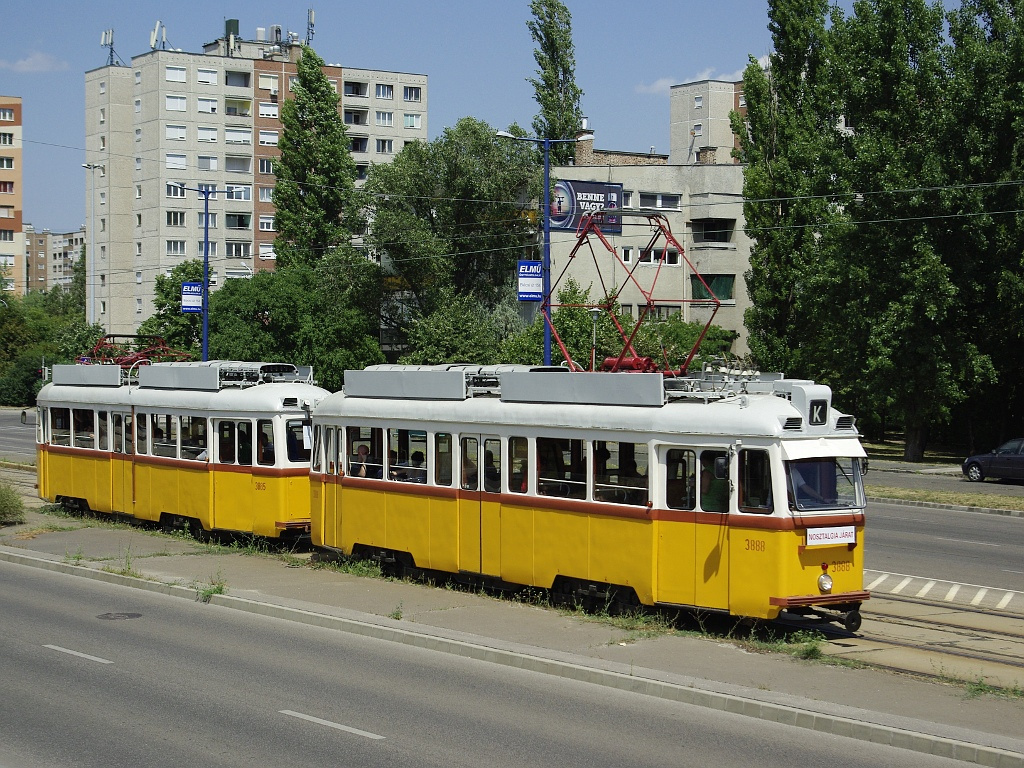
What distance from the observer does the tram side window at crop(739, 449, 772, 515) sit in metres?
12.6

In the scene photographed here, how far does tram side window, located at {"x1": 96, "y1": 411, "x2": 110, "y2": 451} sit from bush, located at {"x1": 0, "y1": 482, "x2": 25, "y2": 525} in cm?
186

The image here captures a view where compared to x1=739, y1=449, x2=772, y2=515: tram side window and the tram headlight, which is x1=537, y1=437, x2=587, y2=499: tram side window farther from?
the tram headlight

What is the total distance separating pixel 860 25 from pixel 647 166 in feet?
66.7

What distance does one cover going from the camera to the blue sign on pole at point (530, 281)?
33281 mm

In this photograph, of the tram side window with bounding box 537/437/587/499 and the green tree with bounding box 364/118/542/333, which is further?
the green tree with bounding box 364/118/542/333

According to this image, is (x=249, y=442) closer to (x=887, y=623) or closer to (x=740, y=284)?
(x=887, y=623)

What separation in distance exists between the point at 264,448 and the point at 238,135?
79.1m

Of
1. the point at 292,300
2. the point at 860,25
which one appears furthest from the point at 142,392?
the point at 292,300

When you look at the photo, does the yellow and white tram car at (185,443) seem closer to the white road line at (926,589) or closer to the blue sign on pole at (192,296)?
the white road line at (926,589)

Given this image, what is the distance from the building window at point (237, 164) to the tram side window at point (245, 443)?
256 ft

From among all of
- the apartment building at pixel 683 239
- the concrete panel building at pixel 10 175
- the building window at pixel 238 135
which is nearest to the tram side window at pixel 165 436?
the apartment building at pixel 683 239

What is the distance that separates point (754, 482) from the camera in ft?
41.6

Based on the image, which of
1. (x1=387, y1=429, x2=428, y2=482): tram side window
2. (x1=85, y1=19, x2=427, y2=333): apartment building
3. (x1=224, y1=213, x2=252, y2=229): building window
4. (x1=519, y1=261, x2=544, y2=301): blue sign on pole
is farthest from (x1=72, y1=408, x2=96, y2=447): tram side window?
(x1=224, y1=213, x2=252, y2=229): building window

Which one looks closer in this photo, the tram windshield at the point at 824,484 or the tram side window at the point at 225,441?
the tram windshield at the point at 824,484
